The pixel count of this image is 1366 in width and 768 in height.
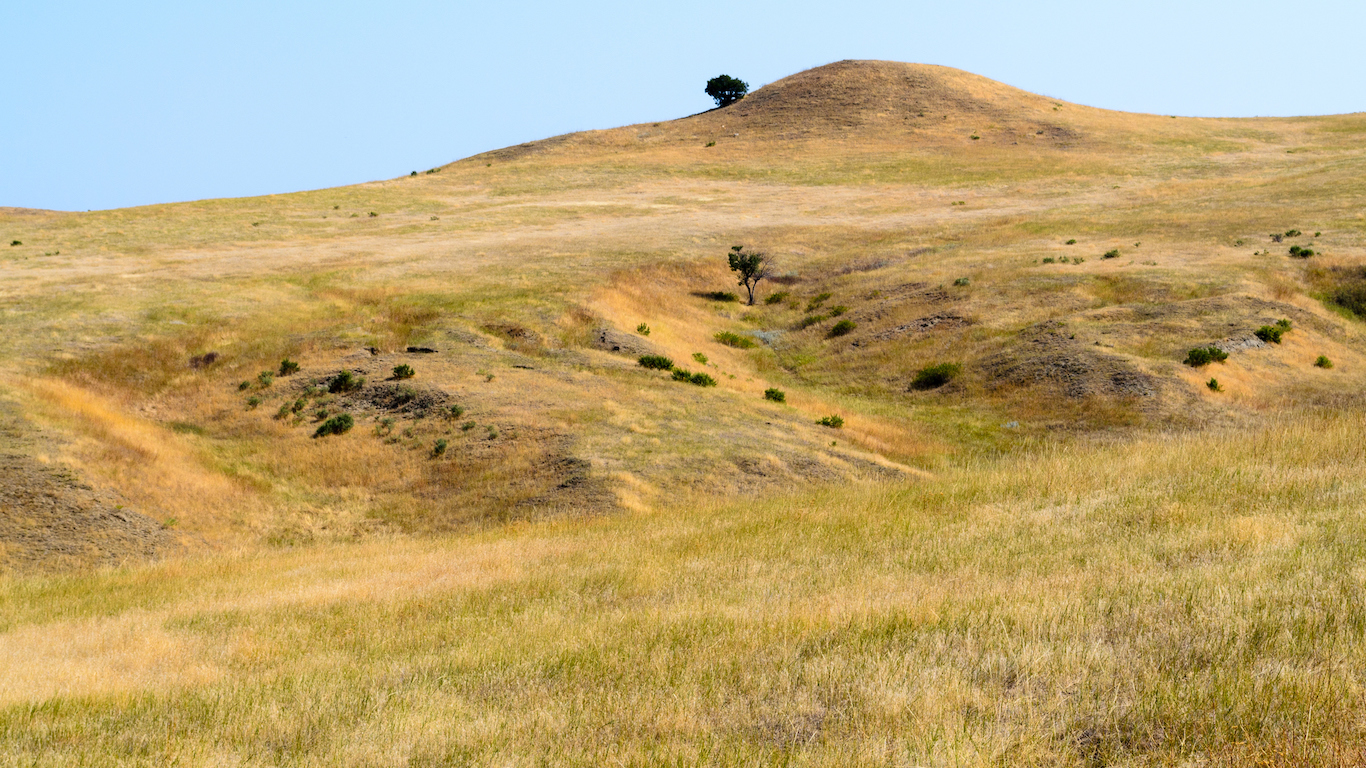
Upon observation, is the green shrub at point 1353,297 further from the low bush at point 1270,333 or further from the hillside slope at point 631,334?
the low bush at point 1270,333

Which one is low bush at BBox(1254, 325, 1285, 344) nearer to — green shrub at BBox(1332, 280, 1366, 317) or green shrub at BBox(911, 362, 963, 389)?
green shrub at BBox(1332, 280, 1366, 317)

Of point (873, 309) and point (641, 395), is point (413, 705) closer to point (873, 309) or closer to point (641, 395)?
point (641, 395)

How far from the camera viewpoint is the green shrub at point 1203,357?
36356 millimetres

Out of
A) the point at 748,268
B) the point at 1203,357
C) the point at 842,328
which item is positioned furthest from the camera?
the point at 748,268

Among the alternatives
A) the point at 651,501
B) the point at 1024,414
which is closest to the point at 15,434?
the point at 651,501

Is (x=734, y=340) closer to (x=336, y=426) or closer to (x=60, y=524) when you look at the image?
(x=336, y=426)

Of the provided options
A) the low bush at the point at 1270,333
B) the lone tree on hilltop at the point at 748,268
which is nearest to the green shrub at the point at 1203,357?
the low bush at the point at 1270,333

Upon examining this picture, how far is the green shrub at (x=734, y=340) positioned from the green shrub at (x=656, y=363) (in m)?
9.38

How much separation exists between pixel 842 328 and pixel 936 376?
329 inches

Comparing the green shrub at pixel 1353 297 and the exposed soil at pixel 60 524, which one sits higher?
the green shrub at pixel 1353 297

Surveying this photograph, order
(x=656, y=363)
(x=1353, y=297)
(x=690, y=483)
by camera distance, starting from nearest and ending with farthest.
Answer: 1. (x=690, y=483)
2. (x=656, y=363)
3. (x=1353, y=297)

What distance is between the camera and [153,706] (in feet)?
30.8

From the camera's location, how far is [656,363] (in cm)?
3719

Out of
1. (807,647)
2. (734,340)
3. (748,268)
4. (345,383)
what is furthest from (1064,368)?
(807,647)
